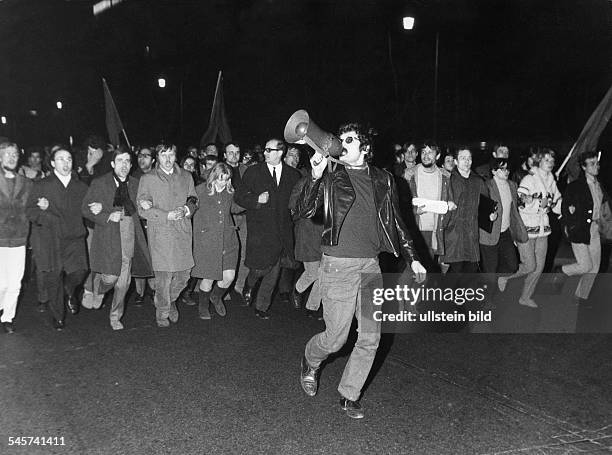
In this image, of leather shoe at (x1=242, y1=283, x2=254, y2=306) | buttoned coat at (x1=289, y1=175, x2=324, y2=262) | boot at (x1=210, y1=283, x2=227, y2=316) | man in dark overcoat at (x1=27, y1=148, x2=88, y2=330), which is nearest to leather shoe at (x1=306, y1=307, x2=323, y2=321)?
buttoned coat at (x1=289, y1=175, x2=324, y2=262)

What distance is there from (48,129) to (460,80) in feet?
110

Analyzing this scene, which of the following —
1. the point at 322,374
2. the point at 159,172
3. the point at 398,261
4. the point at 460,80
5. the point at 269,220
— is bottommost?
the point at 322,374

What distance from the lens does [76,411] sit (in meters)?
4.50

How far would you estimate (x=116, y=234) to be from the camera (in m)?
6.71

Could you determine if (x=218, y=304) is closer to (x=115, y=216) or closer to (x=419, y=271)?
(x=115, y=216)

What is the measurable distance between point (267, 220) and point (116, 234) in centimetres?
169

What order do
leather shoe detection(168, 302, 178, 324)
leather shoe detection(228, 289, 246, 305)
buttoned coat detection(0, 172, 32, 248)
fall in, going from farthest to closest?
leather shoe detection(228, 289, 246, 305) < leather shoe detection(168, 302, 178, 324) < buttoned coat detection(0, 172, 32, 248)

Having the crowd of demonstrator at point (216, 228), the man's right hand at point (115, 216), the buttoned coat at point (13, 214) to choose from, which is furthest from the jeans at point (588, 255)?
the buttoned coat at point (13, 214)

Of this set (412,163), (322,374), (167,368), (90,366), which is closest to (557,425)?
(322,374)

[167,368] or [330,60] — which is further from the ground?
[330,60]

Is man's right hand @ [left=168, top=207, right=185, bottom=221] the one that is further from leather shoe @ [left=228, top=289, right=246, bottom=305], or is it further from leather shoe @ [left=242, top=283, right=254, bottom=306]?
leather shoe @ [left=228, top=289, right=246, bottom=305]

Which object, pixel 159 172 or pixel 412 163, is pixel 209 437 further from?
pixel 412 163

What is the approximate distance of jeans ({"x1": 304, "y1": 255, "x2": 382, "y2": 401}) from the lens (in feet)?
14.6

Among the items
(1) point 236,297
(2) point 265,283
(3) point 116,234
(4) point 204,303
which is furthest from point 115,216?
(1) point 236,297
